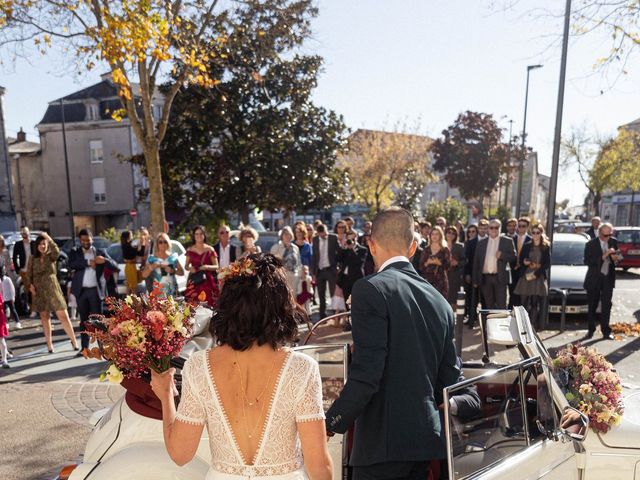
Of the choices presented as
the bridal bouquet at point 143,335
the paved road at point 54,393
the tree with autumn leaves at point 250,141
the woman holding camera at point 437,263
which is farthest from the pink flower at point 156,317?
the tree with autumn leaves at point 250,141

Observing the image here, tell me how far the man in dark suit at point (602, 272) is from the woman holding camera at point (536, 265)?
0.66m

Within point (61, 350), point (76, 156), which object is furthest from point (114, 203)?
point (61, 350)

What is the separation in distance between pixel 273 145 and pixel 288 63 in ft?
10.5

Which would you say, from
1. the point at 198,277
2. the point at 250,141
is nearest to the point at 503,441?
the point at 198,277

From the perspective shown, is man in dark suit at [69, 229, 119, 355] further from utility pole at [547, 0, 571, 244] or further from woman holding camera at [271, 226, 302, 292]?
utility pole at [547, 0, 571, 244]

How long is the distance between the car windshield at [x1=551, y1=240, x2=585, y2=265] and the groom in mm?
10190

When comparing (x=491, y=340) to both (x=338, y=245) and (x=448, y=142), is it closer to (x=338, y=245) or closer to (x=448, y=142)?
(x=338, y=245)

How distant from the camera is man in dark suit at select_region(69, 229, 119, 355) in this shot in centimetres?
758

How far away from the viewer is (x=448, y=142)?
33.6 metres

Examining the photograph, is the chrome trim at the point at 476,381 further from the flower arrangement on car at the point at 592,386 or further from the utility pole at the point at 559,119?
the utility pole at the point at 559,119

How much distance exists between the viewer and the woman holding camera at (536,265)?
8.69 m

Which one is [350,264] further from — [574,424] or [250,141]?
[250,141]

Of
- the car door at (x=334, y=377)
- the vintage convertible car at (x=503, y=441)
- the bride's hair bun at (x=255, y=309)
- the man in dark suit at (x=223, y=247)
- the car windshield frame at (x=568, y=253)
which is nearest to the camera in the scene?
the bride's hair bun at (x=255, y=309)

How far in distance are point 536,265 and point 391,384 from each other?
7366 mm
